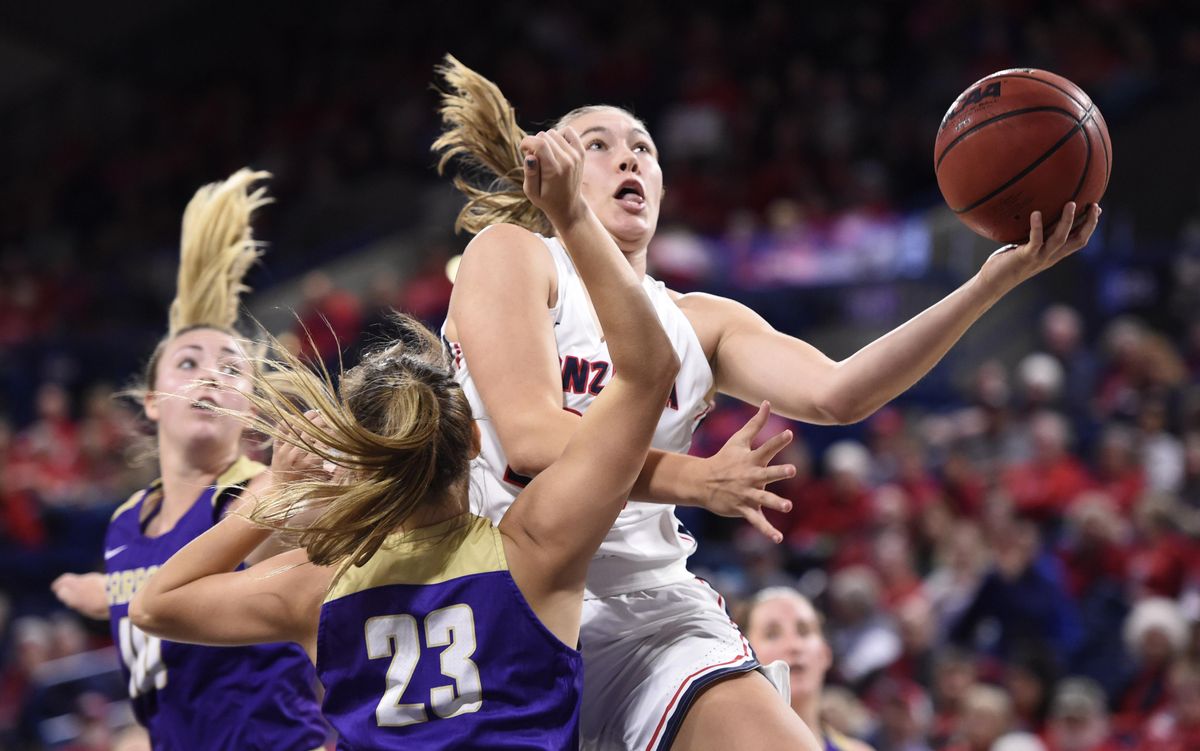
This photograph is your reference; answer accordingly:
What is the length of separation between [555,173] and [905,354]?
1.04m

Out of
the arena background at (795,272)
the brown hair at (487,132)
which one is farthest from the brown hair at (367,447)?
the arena background at (795,272)

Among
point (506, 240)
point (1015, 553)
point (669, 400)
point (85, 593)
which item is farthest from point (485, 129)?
point (1015, 553)

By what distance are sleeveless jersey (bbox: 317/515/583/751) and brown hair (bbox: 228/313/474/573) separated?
9 centimetres

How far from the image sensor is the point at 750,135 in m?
13.2

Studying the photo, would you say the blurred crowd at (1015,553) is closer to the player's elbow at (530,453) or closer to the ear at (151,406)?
the ear at (151,406)

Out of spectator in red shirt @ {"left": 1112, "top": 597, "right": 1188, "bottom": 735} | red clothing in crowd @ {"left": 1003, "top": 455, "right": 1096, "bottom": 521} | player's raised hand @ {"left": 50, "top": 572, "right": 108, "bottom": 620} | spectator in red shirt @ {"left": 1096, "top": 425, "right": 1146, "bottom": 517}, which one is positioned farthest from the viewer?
red clothing in crowd @ {"left": 1003, "top": 455, "right": 1096, "bottom": 521}

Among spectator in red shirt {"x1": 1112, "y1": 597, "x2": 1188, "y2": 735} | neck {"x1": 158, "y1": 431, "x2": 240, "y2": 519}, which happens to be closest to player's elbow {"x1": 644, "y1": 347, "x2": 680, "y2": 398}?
neck {"x1": 158, "y1": 431, "x2": 240, "y2": 519}

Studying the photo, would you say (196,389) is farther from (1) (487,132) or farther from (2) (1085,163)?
(2) (1085,163)

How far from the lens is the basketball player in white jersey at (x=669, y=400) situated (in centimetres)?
275

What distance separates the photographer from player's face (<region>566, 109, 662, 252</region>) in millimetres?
3266

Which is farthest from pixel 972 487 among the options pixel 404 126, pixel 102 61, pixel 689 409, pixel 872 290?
pixel 102 61

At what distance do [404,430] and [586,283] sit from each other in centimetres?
43

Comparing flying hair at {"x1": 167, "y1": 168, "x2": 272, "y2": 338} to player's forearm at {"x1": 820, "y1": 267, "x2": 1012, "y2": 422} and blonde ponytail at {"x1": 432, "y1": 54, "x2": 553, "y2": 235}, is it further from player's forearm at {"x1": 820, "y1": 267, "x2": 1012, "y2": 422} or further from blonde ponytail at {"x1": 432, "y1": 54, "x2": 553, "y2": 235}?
player's forearm at {"x1": 820, "y1": 267, "x2": 1012, "y2": 422}

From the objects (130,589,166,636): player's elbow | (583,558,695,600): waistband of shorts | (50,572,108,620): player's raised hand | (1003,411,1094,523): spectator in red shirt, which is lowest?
(1003,411,1094,523): spectator in red shirt
